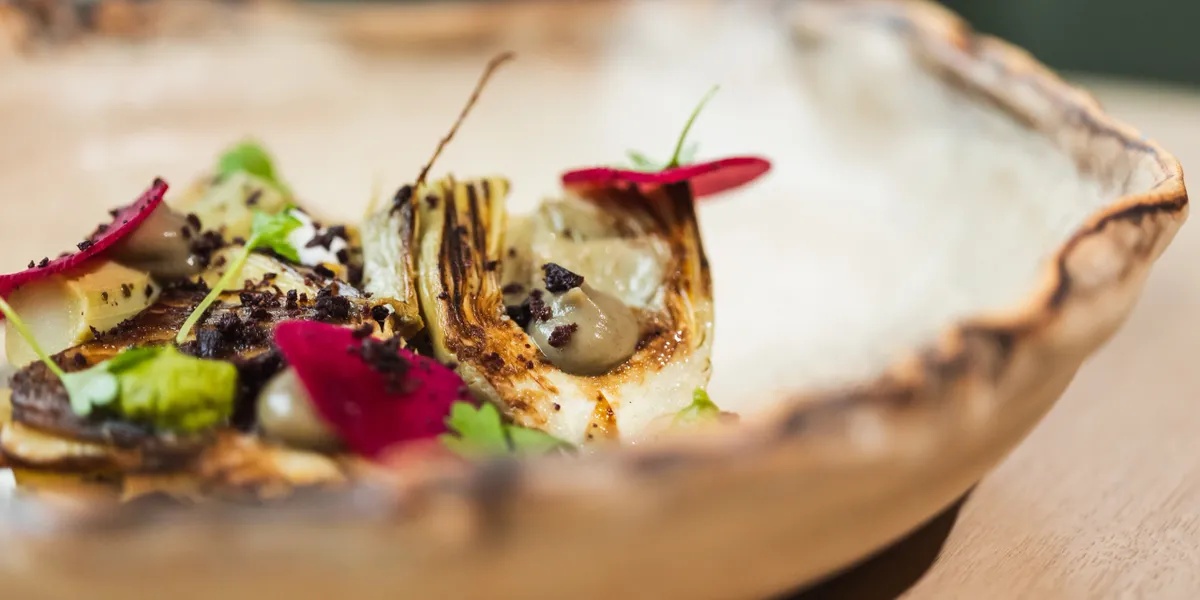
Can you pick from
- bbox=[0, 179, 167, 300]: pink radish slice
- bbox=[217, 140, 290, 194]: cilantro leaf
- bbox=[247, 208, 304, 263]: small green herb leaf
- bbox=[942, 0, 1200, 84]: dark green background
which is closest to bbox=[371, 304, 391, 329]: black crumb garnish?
bbox=[247, 208, 304, 263]: small green herb leaf

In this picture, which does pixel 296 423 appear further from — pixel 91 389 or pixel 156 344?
pixel 156 344

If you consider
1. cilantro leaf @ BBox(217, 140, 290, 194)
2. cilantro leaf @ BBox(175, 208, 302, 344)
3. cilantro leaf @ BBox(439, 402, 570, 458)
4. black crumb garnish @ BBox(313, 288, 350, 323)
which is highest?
cilantro leaf @ BBox(217, 140, 290, 194)

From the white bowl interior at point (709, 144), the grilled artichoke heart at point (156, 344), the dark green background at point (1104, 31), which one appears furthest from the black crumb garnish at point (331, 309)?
the dark green background at point (1104, 31)

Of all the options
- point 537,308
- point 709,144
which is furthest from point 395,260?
point 709,144

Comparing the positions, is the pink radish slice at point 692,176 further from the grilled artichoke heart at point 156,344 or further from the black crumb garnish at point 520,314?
the grilled artichoke heart at point 156,344

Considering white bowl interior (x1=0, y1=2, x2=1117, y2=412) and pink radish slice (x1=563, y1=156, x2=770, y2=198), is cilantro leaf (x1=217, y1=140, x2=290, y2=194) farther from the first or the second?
pink radish slice (x1=563, y1=156, x2=770, y2=198)

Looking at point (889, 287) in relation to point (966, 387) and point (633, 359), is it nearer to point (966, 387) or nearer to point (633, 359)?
point (633, 359)
